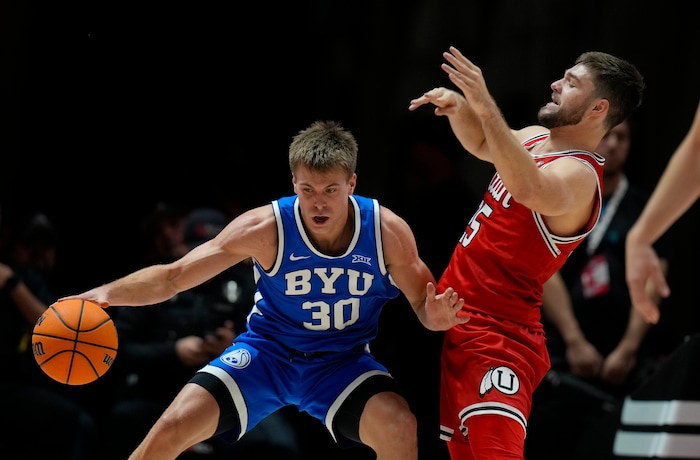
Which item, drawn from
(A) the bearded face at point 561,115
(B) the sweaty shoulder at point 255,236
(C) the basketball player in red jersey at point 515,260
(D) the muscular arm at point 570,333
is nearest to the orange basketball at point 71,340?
(B) the sweaty shoulder at point 255,236

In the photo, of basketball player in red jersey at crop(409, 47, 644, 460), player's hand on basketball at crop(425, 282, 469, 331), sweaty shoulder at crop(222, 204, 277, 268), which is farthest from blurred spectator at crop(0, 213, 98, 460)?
player's hand on basketball at crop(425, 282, 469, 331)

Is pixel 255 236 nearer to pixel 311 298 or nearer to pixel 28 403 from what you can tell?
pixel 311 298

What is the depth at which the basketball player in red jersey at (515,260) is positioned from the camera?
440 centimetres

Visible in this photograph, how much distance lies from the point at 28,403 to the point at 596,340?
12.2ft

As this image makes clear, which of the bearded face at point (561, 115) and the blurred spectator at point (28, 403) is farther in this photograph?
the blurred spectator at point (28, 403)

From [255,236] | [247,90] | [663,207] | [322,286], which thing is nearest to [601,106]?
[663,207]

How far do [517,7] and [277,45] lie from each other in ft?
6.43

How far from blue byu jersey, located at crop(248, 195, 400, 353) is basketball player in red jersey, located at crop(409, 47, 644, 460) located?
405mm

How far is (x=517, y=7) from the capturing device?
838 cm

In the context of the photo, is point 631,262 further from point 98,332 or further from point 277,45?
point 277,45

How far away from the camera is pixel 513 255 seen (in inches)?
180

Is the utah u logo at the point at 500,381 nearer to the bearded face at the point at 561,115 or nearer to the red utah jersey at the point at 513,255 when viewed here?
the red utah jersey at the point at 513,255

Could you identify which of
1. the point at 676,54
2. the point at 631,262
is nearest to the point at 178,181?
the point at 676,54

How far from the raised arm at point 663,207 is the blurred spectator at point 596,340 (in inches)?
99.8
